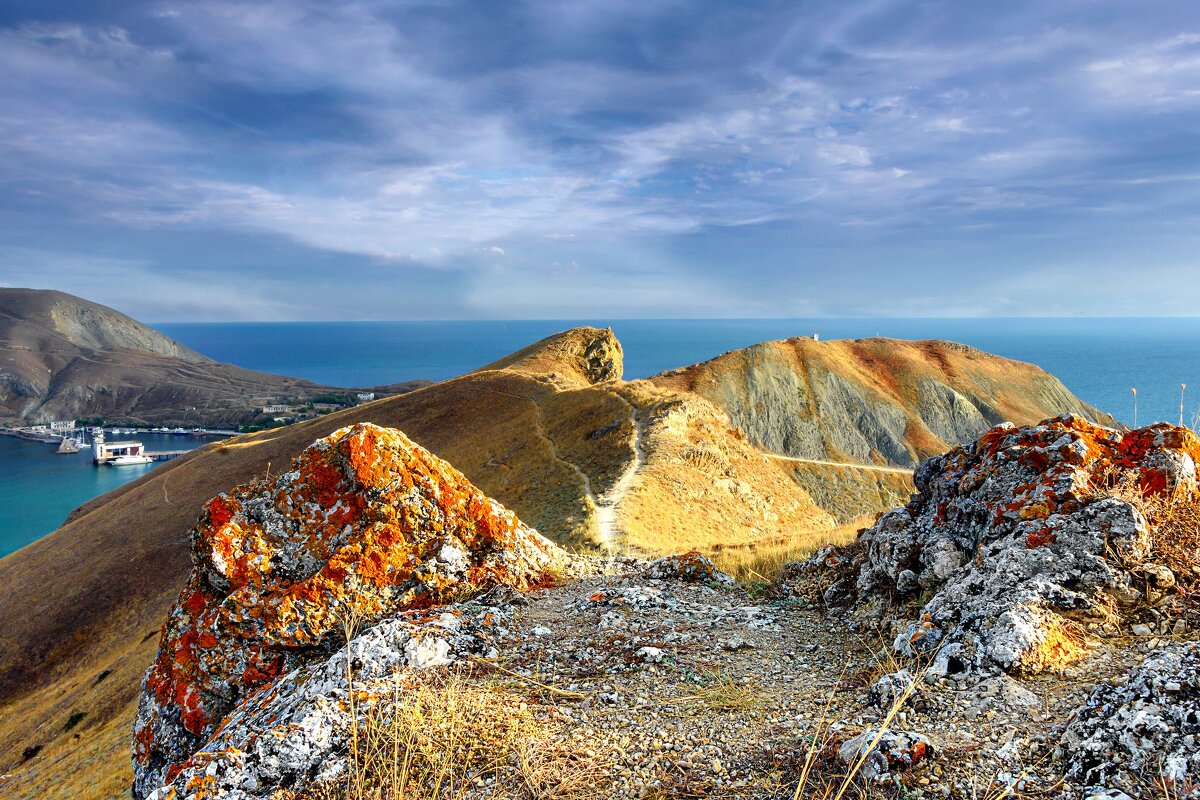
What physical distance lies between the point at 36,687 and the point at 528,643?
3690cm

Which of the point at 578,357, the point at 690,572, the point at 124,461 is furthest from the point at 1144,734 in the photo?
the point at 124,461

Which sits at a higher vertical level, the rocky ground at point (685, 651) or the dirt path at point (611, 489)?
the rocky ground at point (685, 651)

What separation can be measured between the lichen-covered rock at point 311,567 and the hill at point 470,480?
23.0 ft

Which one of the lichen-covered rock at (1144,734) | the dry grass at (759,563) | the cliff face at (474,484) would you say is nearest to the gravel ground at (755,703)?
the lichen-covered rock at (1144,734)

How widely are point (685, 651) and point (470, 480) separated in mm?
31817

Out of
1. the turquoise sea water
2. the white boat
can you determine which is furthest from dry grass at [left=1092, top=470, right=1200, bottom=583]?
the white boat

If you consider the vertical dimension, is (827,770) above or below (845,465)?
above

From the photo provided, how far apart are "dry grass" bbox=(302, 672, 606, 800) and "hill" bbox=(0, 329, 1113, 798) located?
9296 mm

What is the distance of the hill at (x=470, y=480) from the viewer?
2245cm

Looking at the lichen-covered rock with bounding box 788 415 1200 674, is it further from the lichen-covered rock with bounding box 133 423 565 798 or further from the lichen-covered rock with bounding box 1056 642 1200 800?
the lichen-covered rock with bounding box 133 423 565 798

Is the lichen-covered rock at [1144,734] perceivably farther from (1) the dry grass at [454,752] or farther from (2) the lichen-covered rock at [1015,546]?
(1) the dry grass at [454,752]

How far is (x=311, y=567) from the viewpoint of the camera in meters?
7.92

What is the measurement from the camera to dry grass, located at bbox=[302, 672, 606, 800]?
4020mm

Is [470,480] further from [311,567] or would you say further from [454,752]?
[454,752]
